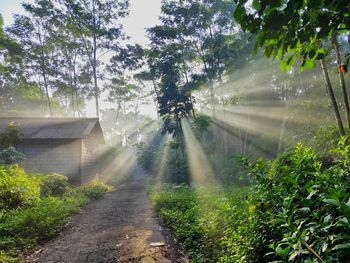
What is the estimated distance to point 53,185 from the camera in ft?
42.2

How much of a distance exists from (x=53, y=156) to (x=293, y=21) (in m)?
18.5

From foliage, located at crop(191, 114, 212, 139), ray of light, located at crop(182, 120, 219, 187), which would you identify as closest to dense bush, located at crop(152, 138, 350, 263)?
ray of light, located at crop(182, 120, 219, 187)

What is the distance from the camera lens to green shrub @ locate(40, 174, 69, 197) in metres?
12.4

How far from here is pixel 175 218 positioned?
8367 mm

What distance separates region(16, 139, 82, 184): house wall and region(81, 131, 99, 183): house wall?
57 cm

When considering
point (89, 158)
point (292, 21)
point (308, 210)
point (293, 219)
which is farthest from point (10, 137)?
point (292, 21)

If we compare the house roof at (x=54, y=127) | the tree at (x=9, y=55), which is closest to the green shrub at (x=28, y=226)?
the house roof at (x=54, y=127)

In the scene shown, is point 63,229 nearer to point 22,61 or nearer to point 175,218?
point 175,218

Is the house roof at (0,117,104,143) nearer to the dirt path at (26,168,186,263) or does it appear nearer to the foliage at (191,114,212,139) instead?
the foliage at (191,114,212,139)

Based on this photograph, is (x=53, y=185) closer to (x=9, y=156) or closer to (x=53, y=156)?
(x=9, y=156)

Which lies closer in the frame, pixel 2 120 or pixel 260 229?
pixel 260 229

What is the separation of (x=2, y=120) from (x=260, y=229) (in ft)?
76.1

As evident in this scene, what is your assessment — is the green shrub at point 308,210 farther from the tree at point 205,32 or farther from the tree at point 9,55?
the tree at point 9,55

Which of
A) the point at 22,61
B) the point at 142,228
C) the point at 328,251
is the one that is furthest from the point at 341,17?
the point at 22,61
